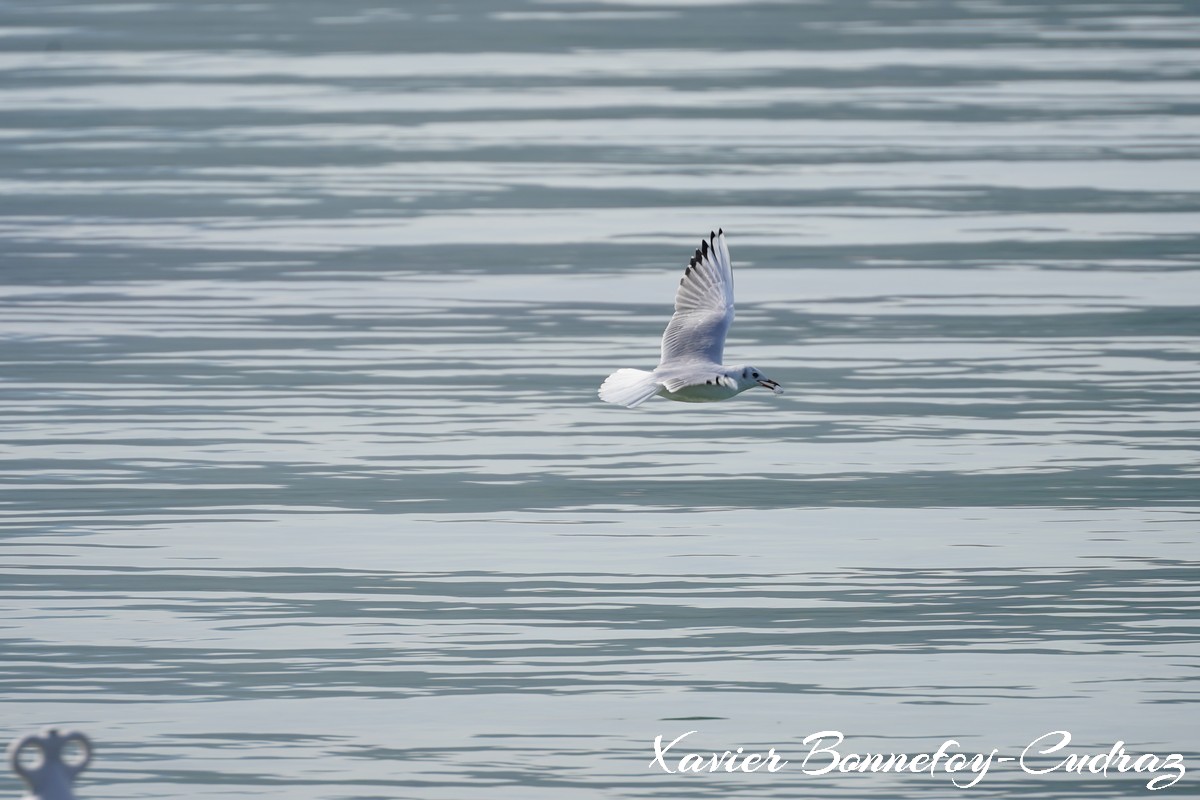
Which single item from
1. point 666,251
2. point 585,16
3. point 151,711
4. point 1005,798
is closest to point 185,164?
point 666,251

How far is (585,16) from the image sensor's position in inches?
882

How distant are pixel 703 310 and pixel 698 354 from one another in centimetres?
28

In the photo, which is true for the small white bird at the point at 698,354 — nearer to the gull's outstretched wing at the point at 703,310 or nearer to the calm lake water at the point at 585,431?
the gull's outstretched wing at the point at 703,310

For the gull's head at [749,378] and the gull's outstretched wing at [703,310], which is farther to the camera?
the gull's outstretched wing at [703,310]

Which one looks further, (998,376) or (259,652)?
(998,376)

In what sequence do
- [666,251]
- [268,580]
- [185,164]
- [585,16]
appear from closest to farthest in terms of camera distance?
[268,580] → [666,251] → [185,164] → [585,16]

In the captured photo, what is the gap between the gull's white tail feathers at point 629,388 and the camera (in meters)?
7.09

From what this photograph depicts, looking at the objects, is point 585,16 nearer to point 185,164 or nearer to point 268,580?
point 185,164

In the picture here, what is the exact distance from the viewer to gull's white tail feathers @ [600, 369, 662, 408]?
709 centimetres

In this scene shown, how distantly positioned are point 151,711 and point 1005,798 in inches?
88.5
